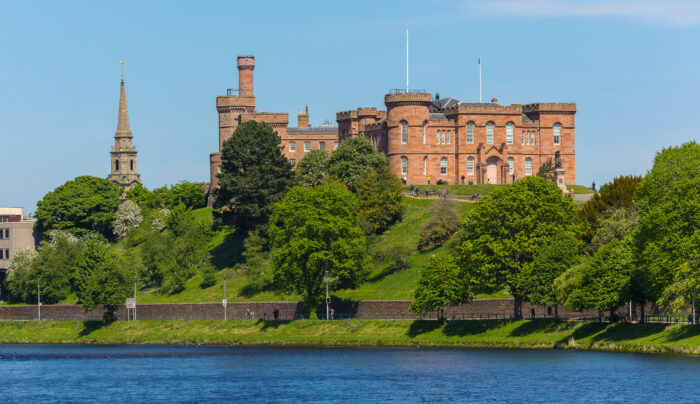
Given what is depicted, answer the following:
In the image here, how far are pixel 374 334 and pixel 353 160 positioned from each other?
38128mm

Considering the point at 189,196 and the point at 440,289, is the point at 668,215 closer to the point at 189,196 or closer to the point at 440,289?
the point at 440,289

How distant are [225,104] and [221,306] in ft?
173

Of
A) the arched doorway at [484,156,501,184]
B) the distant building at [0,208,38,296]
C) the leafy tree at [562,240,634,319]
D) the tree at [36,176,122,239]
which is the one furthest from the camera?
the tree at [36,176,122,239]

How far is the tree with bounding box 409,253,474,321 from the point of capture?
91.9m

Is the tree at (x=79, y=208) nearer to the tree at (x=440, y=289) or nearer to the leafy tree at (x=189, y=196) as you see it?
the leafy tree at (x=189, y=196)

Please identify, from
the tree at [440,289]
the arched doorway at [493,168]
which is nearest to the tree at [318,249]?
the tree at [440,289]

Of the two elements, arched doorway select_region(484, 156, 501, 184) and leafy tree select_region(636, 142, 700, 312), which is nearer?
leafy tree select_region(636, 142, 700, 312)

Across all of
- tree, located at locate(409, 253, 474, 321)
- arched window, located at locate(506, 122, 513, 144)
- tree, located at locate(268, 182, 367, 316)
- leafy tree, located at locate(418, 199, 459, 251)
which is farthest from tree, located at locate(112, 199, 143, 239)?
tree, located at locate(409, 253, 474, 321)

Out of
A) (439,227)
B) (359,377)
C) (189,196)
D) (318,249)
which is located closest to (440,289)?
(318,249)

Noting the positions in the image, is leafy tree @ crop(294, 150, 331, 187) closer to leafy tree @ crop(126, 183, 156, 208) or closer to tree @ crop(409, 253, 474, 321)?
leafy tree @ crop(126, 183, 156, 208)

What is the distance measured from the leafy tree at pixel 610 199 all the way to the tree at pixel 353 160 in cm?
3026

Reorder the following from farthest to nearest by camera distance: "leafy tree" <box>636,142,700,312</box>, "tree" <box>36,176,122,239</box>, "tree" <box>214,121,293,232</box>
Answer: "tree" <box>36,176,122,239</box>, "tree" <box>214,121,293,232</box>, "leafy tree" <box>636,142,700,312</box>

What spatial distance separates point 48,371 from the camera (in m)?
85.0

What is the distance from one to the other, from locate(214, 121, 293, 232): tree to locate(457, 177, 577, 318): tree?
35647mm
